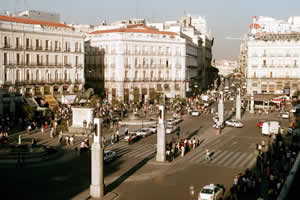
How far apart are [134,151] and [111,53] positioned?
145ft

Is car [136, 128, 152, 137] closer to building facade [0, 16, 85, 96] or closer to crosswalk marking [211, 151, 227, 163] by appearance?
crosswalk marking [211, 151, 227, 163]

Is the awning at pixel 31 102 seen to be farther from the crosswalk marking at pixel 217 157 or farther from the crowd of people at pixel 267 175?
the crowd of people at pixel 267 175

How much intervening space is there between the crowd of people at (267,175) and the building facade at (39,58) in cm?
3633

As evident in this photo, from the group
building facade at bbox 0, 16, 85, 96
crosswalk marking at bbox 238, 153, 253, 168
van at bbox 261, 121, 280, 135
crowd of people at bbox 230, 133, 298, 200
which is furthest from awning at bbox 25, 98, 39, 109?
crowd of people at bbox 230, 133, 298, 200

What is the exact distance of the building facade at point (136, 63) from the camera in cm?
7769

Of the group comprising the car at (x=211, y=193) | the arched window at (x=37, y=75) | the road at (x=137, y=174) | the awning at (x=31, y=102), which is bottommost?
the road at (x=137, y=174)

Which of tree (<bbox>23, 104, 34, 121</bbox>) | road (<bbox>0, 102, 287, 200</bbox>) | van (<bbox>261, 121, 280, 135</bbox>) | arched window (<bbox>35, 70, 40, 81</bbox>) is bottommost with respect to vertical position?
road (<bbox>0, 102, 287, 200</bbox>)

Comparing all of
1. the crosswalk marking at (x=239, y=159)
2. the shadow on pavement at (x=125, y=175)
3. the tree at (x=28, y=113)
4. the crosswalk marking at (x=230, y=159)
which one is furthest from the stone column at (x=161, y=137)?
the tree at (x=28, y=113)

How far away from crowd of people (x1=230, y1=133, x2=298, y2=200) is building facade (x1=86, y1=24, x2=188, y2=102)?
42.8 meters

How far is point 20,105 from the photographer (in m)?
58.7

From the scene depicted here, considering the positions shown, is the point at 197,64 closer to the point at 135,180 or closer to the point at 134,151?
the point at 134,151

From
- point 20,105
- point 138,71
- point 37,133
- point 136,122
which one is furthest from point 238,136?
point 138,71

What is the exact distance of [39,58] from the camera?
62.8 m

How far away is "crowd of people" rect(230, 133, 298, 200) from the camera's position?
2458 cm
